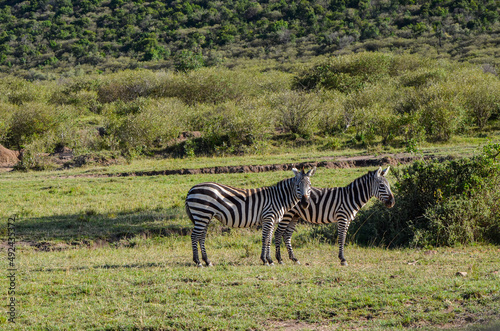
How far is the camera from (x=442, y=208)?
1150 centimetres

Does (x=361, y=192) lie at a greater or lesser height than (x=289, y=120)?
lesser

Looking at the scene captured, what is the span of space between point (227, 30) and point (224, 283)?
93.2 metres

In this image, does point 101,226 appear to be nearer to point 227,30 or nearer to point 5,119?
point 5,119

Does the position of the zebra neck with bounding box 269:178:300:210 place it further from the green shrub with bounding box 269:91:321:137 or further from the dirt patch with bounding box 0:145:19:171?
the dirt patch with bounding box 0:145:19:171

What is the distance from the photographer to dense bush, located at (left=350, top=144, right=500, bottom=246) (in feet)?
37.0

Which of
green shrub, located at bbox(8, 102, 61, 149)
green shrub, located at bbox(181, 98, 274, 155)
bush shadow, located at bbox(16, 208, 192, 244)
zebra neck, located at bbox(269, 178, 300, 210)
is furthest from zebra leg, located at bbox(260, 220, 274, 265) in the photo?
green shrub, located at bbox(8, 102, 61, 149)

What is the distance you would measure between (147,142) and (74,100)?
2251 centimetres

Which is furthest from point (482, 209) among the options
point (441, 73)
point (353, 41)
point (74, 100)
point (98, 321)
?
point (353, 41)

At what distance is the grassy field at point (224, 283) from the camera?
686 cm

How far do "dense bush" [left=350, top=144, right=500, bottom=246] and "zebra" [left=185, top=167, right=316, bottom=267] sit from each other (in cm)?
309

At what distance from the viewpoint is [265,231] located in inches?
381

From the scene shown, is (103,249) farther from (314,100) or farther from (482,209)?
(314,100)

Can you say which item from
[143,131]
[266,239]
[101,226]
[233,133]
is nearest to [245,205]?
[266,239]

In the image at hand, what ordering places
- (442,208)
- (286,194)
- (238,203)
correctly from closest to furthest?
(238,203)
(286,194)
(442,208)
